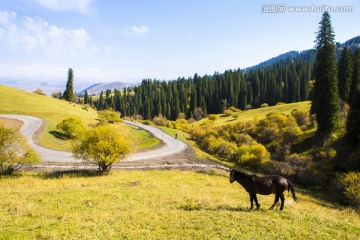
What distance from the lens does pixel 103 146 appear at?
86.7 ft

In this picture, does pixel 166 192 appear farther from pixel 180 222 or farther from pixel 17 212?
pixel 17 212

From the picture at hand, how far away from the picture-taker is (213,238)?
9570 mm

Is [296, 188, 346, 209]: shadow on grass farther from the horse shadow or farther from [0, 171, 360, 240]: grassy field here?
the horse shadow

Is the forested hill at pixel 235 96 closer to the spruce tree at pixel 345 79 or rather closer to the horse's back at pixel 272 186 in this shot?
the spruce tree at pixel 345 79

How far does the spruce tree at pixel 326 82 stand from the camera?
4559 centimetres

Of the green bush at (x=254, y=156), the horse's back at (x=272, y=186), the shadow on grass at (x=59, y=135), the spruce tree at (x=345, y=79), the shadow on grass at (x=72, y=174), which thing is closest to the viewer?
the horse's back at (x=272, y=186)

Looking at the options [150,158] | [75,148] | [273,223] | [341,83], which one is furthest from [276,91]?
[273,223]

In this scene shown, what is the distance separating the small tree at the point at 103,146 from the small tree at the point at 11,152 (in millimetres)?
4517

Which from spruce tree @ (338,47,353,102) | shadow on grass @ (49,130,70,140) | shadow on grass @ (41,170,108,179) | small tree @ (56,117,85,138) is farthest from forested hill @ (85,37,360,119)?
shadow on grass @ (41,170,108,179)

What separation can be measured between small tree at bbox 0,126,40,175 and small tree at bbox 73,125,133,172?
452 centimetres

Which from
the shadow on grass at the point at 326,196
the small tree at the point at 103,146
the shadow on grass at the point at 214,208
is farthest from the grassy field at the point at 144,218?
the shadow on grass at the point at 326,196

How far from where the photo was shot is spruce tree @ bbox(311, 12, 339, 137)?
45.6 m

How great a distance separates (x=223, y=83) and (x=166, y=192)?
12434 centimetres

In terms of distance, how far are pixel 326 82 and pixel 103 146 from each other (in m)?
41.3
